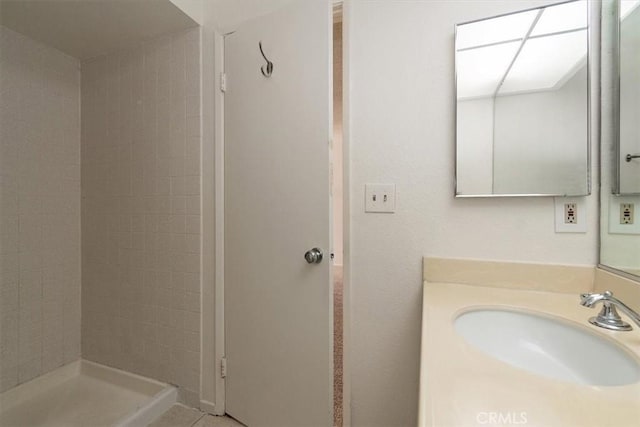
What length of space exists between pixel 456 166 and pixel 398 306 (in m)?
0.62

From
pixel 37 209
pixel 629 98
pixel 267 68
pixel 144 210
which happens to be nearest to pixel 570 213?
pixel 629 98

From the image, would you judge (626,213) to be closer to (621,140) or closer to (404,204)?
(621,140)

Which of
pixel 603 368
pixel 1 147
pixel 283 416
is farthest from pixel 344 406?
pixel 1 147

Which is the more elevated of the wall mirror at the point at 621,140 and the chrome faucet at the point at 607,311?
the wall mirror at the point at 621,140

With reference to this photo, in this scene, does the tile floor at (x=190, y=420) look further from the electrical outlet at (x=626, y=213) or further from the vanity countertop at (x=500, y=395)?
the electrical outlet at (x=626, y=213)

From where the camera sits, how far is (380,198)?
1.14 m

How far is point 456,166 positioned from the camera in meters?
1.04

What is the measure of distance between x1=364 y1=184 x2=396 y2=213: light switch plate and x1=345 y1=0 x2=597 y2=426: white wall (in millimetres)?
27

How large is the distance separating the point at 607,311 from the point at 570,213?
1.26 feet

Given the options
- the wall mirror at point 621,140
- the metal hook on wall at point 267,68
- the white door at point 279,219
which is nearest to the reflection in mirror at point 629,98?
the wall mirror at point 621,140

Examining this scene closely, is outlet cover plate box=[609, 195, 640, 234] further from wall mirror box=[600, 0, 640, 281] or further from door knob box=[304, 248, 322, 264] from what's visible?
door knob box=[304, 248, 322, 264]

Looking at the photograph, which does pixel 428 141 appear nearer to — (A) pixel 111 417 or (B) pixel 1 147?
(A) pixel 111 417

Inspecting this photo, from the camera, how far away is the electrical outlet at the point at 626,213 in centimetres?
80

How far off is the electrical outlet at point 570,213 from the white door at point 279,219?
2.86ft
